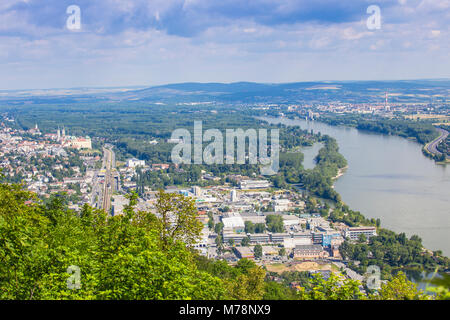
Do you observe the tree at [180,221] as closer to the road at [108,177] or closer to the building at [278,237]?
the road at [108,177]

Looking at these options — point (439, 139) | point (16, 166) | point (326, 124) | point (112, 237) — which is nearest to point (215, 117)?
point (326, 124)

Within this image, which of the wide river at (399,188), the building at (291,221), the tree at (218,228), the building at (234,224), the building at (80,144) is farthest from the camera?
the building at (80,144)

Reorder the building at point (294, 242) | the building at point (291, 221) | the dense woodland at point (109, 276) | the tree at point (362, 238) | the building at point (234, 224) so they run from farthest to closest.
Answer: the building at point (291, 221) < the building at point (234, 224) < the building at point (294, 242) < the tree at point (362, 238) < the dense woodland at point (109, 276)

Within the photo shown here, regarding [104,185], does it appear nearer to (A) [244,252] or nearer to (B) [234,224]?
(B) [234,224]

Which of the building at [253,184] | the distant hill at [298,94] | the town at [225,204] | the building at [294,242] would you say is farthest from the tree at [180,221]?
the distant hill at [298,94]

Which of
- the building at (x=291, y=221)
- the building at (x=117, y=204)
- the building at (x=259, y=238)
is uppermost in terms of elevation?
the building at (x=117, y=204)

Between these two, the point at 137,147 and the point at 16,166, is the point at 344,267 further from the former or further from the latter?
the point at 137,147
